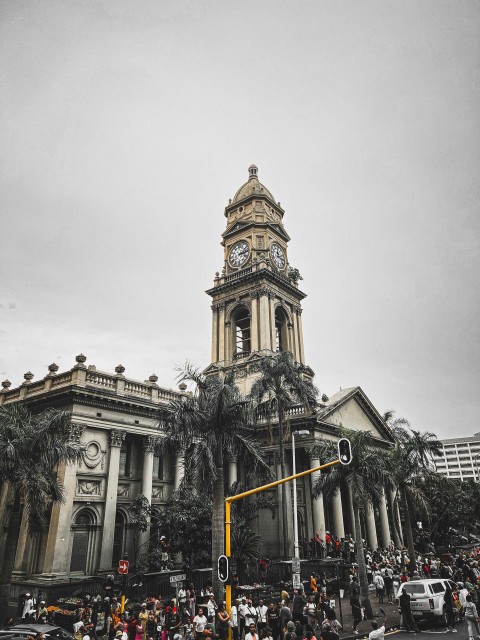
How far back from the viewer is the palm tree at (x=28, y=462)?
2064 centimetres

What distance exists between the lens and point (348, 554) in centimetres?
3444

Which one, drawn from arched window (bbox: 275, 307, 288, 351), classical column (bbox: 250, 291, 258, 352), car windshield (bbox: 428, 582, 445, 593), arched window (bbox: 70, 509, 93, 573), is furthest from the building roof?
car windshield (bbox: 428, 582, 445, 593)

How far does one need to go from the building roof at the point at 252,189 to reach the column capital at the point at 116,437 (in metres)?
37.5

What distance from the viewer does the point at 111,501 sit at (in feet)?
102

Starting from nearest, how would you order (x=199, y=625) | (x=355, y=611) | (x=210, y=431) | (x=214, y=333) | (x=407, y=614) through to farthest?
(x=199, y=625) < (x=407, y=614) < (x=355, y=611) < (x=210, y=431) < (x=214, y=333)

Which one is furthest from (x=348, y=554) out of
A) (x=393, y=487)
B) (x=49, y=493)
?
(x=49, y=493)

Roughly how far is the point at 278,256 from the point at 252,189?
32.5 feet

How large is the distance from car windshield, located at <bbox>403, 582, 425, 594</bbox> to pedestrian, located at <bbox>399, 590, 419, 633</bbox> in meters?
0.89

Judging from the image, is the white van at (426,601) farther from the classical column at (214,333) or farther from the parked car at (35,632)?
the classical column at (214,333)

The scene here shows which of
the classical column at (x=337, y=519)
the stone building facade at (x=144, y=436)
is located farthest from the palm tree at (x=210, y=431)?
the classical column at (x=337, y=519)

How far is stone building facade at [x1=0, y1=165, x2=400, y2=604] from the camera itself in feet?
96.2

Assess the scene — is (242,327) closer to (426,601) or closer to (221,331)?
(221,331)

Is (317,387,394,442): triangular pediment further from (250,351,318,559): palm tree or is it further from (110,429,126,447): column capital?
(110,429,126,447): column capital

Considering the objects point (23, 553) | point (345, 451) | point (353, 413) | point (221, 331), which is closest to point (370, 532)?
Answer: point (353, 413)
